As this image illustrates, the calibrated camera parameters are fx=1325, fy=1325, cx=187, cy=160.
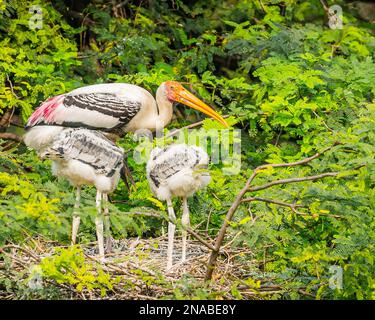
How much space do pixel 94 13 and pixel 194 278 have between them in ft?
14.7

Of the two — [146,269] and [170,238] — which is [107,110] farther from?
[146,269]

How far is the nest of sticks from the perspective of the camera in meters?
8.29

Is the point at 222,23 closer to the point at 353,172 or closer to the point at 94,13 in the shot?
the point at 94,13

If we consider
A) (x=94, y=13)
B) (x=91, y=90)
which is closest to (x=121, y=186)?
(x=91, y=90)

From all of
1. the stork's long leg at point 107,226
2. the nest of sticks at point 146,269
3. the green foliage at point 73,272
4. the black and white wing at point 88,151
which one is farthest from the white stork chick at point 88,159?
the green foliage at point 73,272

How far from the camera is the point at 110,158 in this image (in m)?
9.04

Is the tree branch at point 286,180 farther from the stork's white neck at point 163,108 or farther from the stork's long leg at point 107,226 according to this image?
the stork's white neck at point 163,108

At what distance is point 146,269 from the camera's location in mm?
8484

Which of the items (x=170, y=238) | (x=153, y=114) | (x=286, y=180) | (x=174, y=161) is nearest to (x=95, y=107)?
(x=153, y=114)

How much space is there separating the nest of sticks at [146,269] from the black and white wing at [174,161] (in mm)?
544

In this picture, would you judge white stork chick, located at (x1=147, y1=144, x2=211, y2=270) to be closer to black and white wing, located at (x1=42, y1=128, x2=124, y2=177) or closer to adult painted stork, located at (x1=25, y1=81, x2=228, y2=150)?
black and white wing, located at (x1=42, y1=128, x2=124, y2=177)

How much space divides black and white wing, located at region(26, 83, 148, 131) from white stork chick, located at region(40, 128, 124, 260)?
38 cm

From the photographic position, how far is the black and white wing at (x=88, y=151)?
898 centimetres

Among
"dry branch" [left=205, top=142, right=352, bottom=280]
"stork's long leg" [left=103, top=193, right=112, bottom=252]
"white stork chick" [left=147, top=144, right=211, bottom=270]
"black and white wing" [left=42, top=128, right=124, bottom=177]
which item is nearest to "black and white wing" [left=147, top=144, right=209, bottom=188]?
"white stork chick" [left=147, top=144, right=211, bottom=270]
